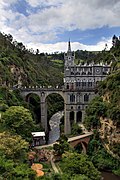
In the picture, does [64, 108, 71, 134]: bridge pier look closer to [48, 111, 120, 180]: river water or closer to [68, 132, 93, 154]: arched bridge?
[48, 111, 120, 180]: river water

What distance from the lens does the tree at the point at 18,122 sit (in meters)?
44.9

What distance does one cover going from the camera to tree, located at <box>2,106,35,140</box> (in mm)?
44875

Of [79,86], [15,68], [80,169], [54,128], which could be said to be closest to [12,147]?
[80,169]

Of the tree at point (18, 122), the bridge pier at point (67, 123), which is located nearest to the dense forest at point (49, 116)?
the tree at point (18, 122)

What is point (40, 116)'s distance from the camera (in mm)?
80625

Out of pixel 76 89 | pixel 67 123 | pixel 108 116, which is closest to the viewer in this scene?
pixel 108 116

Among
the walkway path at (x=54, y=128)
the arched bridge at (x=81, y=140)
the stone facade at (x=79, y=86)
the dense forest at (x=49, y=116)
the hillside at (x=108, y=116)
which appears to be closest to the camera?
the dense forest at (x=49, y=116)

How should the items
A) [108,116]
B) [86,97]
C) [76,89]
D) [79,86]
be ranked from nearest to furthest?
[108,116], [76,89], [86,97], [79,86]

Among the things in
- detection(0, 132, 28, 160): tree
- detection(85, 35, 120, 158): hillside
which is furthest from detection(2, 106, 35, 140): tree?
detection(85, 35, 120, 158): hillside

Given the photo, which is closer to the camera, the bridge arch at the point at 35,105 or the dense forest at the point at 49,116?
the dense forest at the point at 49,116

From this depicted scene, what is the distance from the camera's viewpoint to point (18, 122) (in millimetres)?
45219

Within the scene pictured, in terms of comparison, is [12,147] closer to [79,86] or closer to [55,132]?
[79,86]

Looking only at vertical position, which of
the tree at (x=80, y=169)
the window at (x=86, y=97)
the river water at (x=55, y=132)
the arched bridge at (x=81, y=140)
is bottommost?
the river water at (x=55, y=132)

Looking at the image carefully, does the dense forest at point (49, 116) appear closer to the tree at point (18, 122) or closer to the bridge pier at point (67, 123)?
the tree at point (18, 122)
